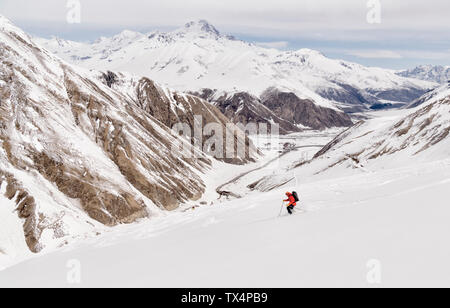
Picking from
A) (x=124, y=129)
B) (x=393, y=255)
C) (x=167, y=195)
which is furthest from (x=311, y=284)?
(x=124, y=129)

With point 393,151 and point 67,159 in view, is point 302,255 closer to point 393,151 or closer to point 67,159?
point 67,159

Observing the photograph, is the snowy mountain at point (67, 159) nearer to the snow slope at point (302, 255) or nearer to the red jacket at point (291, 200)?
the snow slope at point (302, 255)

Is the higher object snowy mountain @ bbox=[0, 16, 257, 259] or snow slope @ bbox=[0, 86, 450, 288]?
snowy mountain @ bbox=[0, 16, 257, 259]

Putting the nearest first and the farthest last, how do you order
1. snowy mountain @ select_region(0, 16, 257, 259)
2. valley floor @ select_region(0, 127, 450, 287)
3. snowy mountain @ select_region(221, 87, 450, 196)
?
valley floor @ select_region(0, 127, 450, 287), snowy mountain @ select_region(0, 16, 257, 259), snowy mountain @ select_region(221, 87, 450, 196)

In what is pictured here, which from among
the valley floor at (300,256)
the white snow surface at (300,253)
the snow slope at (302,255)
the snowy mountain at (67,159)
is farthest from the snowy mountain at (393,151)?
the valley floor at (300,256)

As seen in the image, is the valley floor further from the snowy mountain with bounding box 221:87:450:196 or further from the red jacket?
the snowy mountain with bounding box 221:87:450:196

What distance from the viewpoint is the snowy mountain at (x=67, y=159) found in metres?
47.3

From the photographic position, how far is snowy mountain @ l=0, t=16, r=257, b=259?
4731cm

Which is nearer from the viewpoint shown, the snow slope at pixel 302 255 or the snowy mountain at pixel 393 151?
the snow slope at pixel 302 255

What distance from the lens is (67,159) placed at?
200 ft

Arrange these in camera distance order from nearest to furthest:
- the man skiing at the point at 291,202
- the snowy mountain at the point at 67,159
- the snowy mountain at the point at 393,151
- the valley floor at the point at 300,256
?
the valley floor at the point at 300,256
the man skiing at the point at 291,202
the snowy mountain at the point at 67,159
the snowy mountain at the point at 393,151

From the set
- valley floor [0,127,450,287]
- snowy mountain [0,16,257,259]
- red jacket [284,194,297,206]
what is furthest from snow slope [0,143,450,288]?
snowy mountain [0,16,257,259]

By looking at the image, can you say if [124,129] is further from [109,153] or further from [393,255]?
[393,255]

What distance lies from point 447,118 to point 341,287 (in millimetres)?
72098
